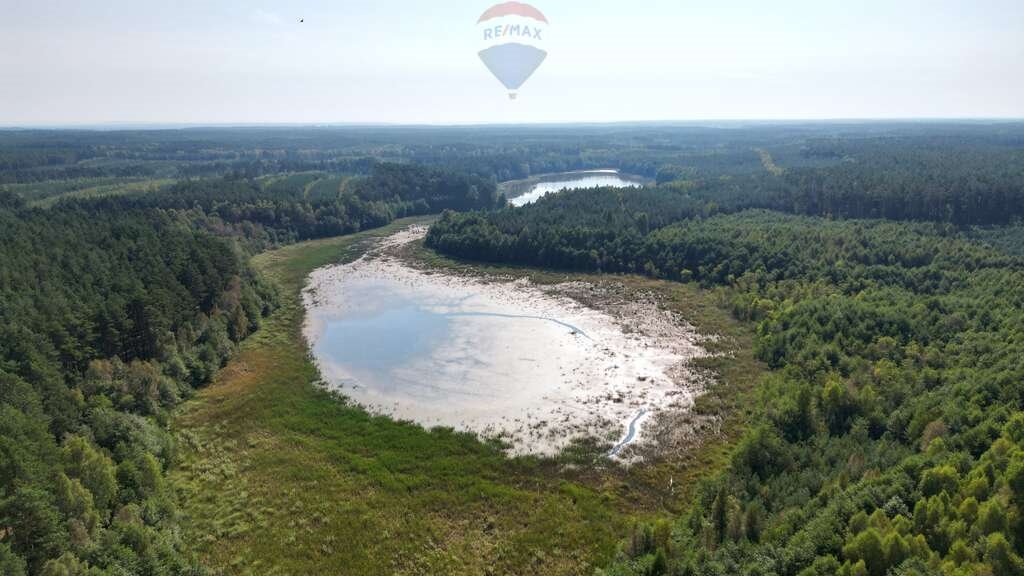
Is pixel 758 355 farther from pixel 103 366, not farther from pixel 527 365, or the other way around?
pixel 103 366

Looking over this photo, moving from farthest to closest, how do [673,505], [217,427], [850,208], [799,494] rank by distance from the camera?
[850,208] < [217,427] < [673,505] < [799,494]

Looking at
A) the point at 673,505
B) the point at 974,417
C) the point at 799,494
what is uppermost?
the point at 974,417

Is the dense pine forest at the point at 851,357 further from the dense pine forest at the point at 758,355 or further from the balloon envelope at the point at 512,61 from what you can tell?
the balloon envelope at the point at 512,61

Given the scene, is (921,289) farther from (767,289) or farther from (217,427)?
(217,427)

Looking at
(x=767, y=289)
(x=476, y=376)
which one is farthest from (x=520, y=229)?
(x=476, y=376)

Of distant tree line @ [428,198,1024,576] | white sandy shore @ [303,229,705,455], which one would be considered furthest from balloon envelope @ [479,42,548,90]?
distant tree line @ [428,198,1024,576]

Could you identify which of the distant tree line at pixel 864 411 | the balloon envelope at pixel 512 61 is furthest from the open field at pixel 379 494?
the balloon envelope at pixel 512 61

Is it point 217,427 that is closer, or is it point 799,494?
point 799,494
